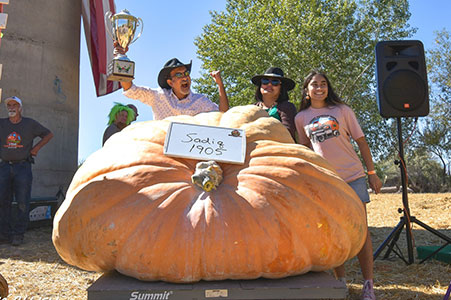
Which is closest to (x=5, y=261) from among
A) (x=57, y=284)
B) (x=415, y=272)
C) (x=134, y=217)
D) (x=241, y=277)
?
(x=57, y=284)

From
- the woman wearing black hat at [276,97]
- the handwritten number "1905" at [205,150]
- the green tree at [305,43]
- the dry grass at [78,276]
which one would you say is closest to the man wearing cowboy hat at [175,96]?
the woman wearing black hat at [276,97]

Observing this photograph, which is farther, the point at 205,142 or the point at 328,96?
the point at 328,96

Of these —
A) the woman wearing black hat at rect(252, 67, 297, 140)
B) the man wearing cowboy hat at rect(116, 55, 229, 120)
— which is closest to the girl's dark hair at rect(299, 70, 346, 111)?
the woman wearing black hat at rect(252, 67, 297, 140)

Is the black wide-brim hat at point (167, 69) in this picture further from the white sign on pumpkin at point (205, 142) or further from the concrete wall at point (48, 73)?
the concrete wall at point (48, 73)

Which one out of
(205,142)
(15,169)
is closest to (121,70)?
(205,142)

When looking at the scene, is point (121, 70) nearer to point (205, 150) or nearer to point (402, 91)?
point (205, 150)

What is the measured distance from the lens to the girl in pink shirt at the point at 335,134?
2513 mm

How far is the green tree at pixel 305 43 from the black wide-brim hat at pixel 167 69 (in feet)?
42.9

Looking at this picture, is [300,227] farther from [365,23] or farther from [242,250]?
[365,23]

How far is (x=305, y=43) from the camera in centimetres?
1584

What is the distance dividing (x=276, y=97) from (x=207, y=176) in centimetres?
170

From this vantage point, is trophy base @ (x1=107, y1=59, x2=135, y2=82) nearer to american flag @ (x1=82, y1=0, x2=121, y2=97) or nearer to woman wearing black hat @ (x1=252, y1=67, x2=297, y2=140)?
woman wearing black hat @ (x1=252, y1=67, x2=297, y2=140)

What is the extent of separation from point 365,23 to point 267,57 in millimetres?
4750

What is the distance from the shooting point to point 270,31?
53.5 ft
